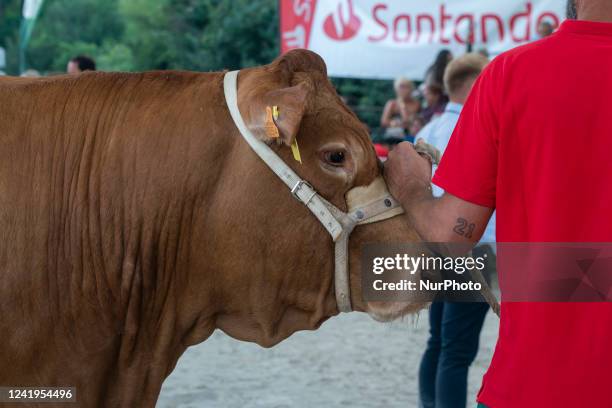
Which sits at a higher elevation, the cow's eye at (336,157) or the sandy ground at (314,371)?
the cow's eye at (336,157)

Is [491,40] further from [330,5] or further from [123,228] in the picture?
[123,228]

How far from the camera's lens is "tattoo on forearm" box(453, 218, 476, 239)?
2332mm

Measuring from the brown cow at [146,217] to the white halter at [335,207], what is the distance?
2 centimetres

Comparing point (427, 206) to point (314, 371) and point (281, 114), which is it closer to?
point (281, 114)

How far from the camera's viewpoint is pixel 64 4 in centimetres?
4375

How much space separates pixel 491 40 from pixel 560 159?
6.62 meters

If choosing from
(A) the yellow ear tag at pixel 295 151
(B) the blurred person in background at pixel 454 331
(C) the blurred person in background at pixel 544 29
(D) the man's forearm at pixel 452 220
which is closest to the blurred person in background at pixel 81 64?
(C) the blurred person in background at pixel 544 29

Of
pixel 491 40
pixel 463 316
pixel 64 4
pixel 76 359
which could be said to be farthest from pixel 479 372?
pixel 64 4

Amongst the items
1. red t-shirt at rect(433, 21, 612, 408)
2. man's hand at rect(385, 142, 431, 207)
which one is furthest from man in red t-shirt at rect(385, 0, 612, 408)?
man's hand at rect(385, 142, 431, 207)

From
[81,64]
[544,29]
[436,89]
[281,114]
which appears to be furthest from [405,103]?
[281,114]

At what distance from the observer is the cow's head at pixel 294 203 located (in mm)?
2723

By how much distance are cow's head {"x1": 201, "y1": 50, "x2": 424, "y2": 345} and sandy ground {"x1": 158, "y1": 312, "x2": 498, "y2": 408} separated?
2.82 meters

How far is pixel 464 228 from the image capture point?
2342 mm

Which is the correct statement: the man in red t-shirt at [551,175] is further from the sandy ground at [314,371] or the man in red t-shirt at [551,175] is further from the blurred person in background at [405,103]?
the blurred person in background at [405,103]
